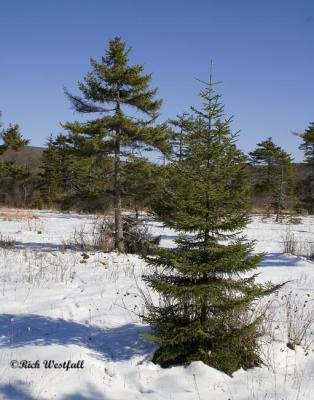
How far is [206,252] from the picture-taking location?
546 centimetres

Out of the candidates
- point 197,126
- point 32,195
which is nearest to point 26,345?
point 197,126

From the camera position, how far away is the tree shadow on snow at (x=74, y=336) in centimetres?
589

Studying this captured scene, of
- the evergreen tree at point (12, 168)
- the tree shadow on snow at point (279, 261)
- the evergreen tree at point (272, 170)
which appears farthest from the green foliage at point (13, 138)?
the tree shadow on snow at point (279, 261)

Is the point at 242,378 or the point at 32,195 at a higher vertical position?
the point at 32,195

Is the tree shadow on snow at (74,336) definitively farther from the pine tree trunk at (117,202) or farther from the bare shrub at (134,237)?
the bare shrub at (134,237)

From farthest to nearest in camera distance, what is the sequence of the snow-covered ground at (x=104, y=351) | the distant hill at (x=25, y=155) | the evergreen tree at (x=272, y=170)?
1. the distant hill at (x=25, y=155)
2. the evergreen tree at (x=272, y=170)
3. the snow-covered ground at (x=104, y=351)

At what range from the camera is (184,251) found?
550 cm

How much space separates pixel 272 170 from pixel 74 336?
110 feet

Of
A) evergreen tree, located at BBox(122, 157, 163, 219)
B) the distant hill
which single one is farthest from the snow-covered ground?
the distant hill

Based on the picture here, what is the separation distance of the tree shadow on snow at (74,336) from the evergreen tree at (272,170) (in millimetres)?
29510

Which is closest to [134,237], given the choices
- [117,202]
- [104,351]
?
[117,202]

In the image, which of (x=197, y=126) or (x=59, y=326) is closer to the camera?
(x=197, y=126)

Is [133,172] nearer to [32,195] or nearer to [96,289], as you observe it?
[96,289]

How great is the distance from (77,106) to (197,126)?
9.95 meters
